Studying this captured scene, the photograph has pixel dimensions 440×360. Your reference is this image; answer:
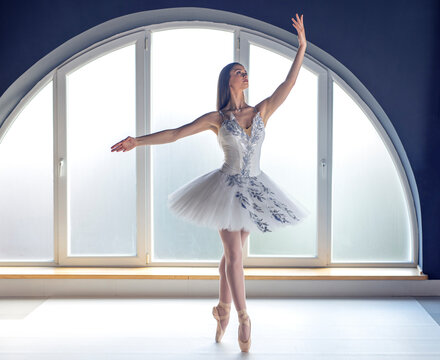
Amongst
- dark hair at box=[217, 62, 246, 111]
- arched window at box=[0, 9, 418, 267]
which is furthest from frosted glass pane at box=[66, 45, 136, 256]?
dark hair at box=[217, 62, 246, 111]

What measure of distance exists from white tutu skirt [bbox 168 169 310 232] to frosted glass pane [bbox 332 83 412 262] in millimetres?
1107

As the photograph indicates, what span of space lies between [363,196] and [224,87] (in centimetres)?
164

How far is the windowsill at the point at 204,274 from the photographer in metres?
3.23

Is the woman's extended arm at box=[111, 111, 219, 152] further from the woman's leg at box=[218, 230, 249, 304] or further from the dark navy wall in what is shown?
the dark navy wall

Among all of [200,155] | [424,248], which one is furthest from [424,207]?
[200,155]

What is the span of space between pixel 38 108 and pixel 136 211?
108 cm

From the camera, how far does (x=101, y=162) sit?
11.5 ft

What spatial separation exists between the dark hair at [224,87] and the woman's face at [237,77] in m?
0.02

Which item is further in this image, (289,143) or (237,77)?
(289,143)

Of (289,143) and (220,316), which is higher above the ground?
(289,143)

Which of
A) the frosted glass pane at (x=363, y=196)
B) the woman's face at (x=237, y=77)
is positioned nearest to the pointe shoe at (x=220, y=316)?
the woman's face at (x=237, y=77)

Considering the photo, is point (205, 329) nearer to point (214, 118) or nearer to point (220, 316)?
point (220, 316)

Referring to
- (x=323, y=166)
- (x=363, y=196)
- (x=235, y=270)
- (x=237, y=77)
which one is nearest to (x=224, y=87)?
(x=237, y=77)

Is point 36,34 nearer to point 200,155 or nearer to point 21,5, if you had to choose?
point 21,5
